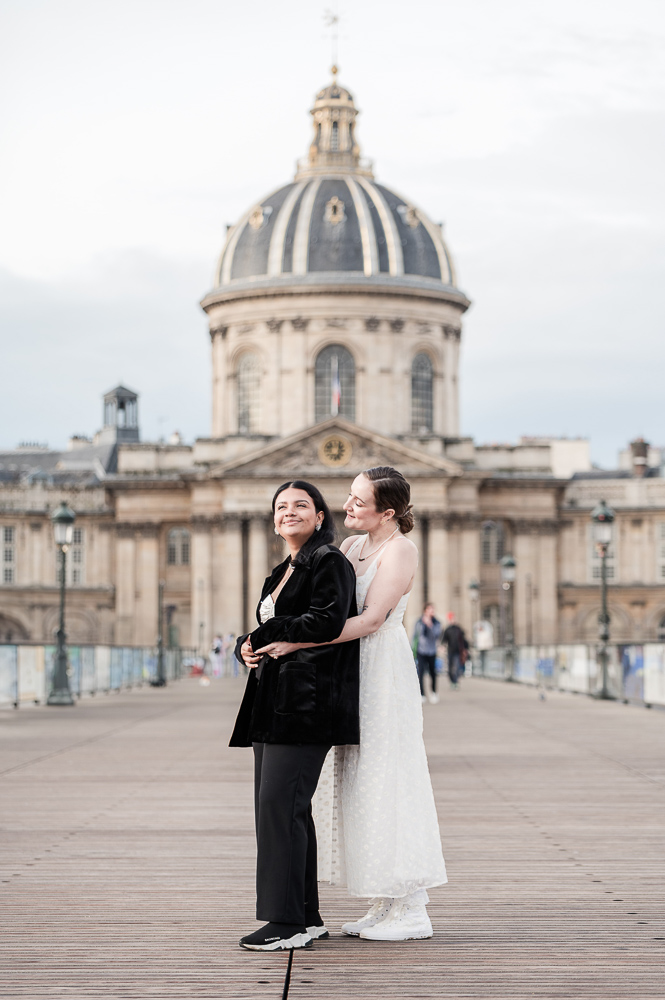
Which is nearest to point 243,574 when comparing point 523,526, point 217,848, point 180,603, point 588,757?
point 180,603

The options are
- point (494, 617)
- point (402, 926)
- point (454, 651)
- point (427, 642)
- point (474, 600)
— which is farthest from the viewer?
point (494, 617)

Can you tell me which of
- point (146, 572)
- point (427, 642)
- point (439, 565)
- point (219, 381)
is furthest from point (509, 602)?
point (427, 642)

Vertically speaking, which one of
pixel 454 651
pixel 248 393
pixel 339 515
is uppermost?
pixel 248 393

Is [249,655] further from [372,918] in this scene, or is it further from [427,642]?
[427,642]

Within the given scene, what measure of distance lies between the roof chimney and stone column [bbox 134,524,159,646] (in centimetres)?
2863

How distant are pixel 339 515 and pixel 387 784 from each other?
74.2m

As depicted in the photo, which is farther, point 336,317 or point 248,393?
point 248,393

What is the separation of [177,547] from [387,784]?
7777cm

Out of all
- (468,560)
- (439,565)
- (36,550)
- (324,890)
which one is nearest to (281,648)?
(324,890)

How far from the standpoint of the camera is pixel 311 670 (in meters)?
7.24

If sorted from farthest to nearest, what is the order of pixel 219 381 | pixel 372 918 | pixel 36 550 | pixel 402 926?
pixel 36 550 → pixel 219 381 → pixel 372 918 → pixel 402 926

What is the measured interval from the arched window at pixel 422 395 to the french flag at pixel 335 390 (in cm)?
419

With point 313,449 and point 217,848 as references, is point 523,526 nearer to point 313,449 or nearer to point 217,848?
point 313,449

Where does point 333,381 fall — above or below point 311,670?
above
